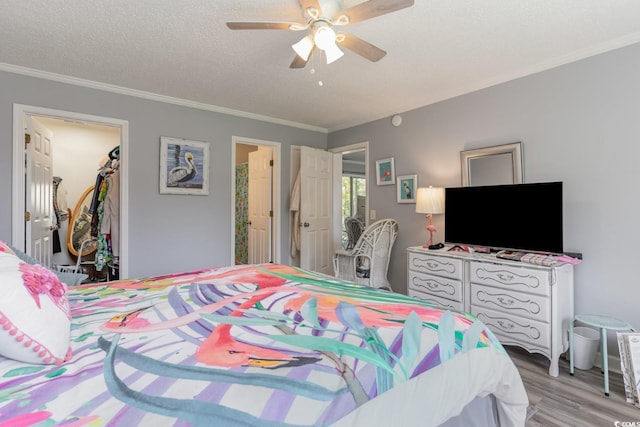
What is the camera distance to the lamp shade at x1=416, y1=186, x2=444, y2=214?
10.7 feet

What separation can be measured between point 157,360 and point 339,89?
3033 millimetres

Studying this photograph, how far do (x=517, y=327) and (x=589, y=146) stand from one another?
1536 mm

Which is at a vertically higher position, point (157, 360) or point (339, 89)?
point (339, 89)

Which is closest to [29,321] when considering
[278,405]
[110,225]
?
[278,405]

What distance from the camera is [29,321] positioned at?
0.88 meters

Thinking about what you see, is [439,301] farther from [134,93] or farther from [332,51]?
[134,93]

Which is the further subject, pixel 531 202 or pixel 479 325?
pixel 531 202

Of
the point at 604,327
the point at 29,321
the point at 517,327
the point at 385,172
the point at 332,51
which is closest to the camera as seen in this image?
the point at 29,321

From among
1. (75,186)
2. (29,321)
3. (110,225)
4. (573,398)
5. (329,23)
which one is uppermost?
(329,23)

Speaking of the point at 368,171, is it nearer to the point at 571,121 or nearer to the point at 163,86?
the point at 571,121

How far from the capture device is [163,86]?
325cm

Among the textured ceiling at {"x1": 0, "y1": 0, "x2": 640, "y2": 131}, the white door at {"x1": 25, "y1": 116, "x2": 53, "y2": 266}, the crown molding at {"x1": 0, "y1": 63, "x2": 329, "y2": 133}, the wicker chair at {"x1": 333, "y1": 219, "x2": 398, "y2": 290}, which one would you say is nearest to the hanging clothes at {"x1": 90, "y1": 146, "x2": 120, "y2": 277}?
the white door at {"x1": 25, "y1": 116, "x2": 53, "y2": 266}

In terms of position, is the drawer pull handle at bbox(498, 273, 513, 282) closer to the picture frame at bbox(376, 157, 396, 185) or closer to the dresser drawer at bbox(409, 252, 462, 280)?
the dresser drawer at bbox(409, 252, 462, 280)

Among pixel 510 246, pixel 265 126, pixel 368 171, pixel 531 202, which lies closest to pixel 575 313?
pixel 510 246
